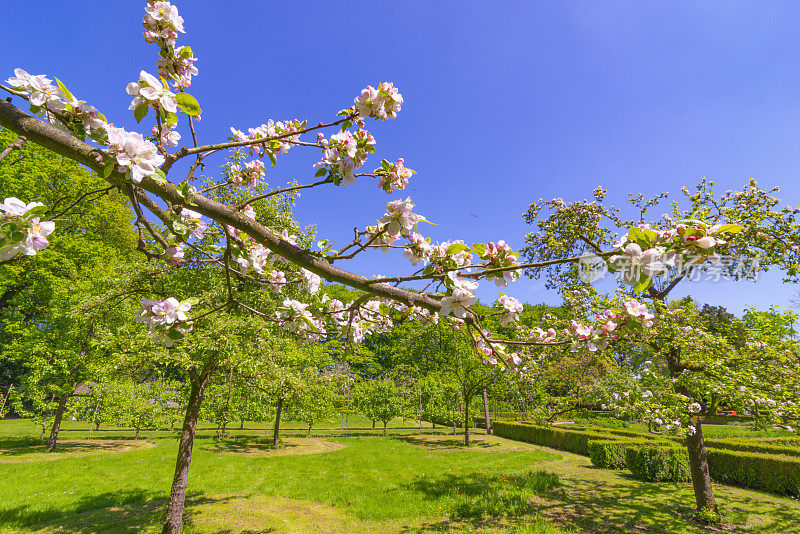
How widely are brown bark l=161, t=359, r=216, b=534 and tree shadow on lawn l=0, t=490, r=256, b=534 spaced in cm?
91

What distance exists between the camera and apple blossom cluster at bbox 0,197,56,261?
43.8 inches

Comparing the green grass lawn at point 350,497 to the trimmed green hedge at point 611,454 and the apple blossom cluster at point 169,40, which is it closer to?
the trimmed green hedge at point 611,454

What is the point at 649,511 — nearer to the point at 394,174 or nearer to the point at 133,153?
the point at 394,174

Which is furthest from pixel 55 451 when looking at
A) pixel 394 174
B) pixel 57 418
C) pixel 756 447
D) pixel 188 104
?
pixel 756 447

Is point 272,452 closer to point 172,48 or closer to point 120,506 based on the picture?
point 120,506

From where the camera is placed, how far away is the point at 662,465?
11.6m

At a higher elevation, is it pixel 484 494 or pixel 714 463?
pixel 714 463

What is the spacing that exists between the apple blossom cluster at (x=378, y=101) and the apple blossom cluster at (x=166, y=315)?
1466 mm

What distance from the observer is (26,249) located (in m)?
1.23

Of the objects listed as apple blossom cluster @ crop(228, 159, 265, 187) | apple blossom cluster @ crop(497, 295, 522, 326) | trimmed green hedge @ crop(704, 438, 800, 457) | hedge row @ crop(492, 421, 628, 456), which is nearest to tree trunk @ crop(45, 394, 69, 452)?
apple blossom cluster @ crop(228, 159, 265, 187)

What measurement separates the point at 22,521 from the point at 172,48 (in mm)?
9877

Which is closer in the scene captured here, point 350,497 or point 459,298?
point 459,298

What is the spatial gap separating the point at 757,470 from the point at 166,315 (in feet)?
53.5

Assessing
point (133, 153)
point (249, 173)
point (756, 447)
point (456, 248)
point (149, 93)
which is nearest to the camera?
point (133, 153)
